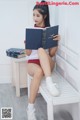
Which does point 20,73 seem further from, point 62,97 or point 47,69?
point 62,97

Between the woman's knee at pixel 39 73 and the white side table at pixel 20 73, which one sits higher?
the woman's knee at pixel 39 73

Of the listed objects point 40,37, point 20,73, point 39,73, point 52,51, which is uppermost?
point 40,37

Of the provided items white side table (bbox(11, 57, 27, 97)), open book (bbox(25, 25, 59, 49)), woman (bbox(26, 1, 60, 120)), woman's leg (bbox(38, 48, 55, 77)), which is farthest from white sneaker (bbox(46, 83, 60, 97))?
white side table (bbox(11, 57, 27, 97))

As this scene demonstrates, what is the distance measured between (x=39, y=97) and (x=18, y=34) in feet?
2.71

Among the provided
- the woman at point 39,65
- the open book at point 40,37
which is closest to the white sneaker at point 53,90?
the woman at point 39,65

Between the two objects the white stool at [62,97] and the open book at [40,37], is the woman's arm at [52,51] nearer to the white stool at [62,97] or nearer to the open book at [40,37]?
the open book at [40,37]

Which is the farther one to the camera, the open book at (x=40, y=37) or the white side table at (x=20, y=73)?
the white side table at (x=20, y=73)

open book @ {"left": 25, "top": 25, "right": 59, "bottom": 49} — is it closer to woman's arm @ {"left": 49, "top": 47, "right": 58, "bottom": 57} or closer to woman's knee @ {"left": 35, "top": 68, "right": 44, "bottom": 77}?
woman's arm @ {"left": 49, "top": 47, "right": 58, "bottom": 57}

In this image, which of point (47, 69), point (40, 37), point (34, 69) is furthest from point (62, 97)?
point (40, 37)

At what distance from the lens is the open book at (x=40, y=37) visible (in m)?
1.99

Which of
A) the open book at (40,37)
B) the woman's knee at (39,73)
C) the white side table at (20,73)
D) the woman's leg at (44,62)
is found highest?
the open book at (40,37)

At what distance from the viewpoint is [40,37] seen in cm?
203

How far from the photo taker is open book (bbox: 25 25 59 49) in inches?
78.5

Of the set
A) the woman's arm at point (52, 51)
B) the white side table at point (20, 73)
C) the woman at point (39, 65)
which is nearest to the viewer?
the woman at point (39, 65)
